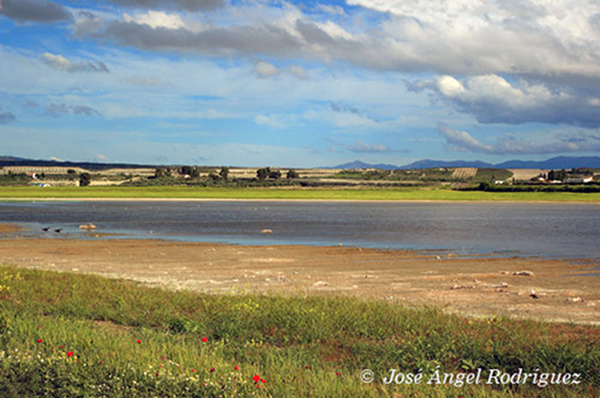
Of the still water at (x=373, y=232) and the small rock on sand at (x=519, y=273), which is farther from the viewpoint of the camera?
the still water at (x=373, y=232)

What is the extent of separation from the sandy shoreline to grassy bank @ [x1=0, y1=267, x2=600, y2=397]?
13.2 feet

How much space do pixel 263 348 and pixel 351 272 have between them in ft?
48.1

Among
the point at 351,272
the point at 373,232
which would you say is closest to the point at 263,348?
the point at 351,272

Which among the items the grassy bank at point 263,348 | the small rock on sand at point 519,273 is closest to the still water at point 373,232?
the small rock on sand at point 519,273

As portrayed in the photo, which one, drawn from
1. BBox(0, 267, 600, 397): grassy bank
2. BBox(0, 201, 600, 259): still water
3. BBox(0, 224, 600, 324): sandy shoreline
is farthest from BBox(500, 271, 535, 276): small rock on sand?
BBox(0, 267, 600, 397): grassy bank

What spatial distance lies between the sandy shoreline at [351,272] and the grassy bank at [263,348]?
4013 millimetres

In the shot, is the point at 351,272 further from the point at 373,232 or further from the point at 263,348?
the point at 373,232

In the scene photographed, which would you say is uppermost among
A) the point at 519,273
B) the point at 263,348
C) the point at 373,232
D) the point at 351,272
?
the point at 263,348

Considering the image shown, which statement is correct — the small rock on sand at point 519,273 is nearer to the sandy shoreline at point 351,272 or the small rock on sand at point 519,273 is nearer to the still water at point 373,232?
the sandy shoreline at point 351,272

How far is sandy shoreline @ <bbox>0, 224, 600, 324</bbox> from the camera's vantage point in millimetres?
18203

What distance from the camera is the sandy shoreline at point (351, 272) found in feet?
59.7

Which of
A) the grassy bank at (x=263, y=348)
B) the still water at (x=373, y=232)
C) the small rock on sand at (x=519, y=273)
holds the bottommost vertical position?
the still water at (x=373, y=232)

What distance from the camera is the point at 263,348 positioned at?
11008 mm

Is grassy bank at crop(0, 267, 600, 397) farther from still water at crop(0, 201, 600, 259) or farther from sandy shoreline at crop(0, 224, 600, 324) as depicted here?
still water at crop(0, 201, 600, 259)
